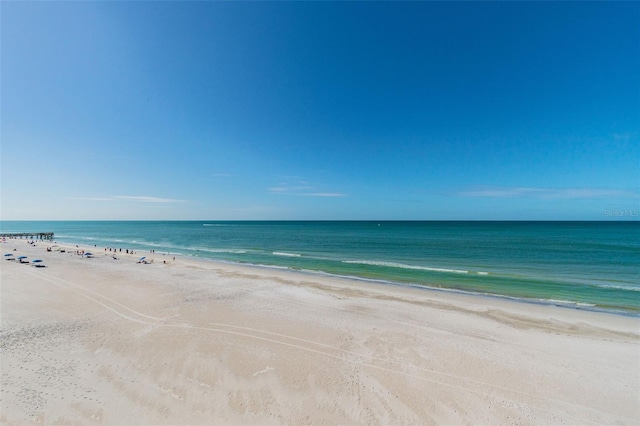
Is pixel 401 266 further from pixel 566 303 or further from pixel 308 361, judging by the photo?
pixel 308 361

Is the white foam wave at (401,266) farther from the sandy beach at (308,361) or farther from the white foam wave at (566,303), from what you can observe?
the sandy beach at (308,361)

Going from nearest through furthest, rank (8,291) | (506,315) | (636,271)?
1. (506,315)
2. (8,291)
3. (636,271)

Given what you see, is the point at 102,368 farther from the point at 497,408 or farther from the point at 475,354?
the point at 475,354

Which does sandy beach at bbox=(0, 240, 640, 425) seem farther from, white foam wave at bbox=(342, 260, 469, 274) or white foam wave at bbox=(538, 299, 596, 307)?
white foam wave at bbox=(342, 260, 469, 274)

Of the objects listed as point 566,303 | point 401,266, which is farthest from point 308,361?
point 401,266

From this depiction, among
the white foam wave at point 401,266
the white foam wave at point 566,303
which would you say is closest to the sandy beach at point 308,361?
the white foam wave at point 566,303

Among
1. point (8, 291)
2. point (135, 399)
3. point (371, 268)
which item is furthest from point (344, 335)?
point (8, 291)

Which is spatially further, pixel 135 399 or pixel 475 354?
pixel 475 354

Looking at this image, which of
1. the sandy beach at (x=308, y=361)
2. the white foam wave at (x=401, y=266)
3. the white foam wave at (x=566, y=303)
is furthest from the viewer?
the white foam wave at (x=401, y=266)
